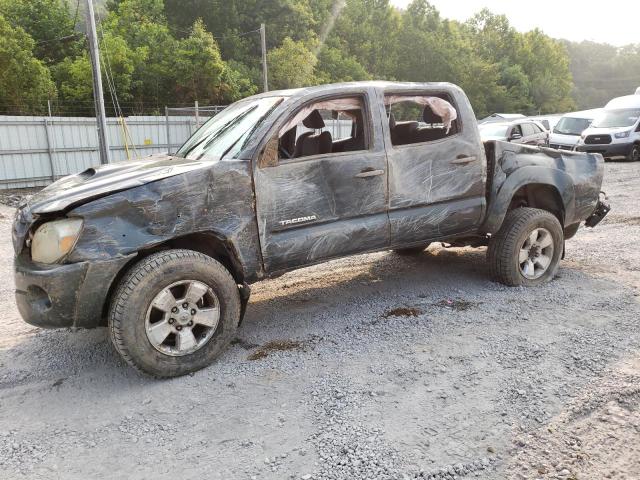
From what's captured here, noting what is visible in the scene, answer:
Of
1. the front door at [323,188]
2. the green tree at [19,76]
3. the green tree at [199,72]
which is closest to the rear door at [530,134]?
the front door at [323,188]

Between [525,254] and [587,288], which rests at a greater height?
[525,254]

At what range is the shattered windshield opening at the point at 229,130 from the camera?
4067mm

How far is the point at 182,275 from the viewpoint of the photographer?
11.8 ft

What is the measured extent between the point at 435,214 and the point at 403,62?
72.4 meters

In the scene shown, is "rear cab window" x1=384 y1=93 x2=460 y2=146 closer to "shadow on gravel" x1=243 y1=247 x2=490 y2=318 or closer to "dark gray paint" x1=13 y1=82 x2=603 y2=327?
"dark gray paint" x1=13 y1=82 x2=603 y2=327

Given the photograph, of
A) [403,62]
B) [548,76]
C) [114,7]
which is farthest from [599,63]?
[114,7]

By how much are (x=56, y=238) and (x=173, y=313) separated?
0.88 m

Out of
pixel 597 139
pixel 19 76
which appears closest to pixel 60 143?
pixel 19 76

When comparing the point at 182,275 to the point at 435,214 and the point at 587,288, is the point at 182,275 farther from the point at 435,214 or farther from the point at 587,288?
the point at 587,288

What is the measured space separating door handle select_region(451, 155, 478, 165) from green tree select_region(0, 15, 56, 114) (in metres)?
23.2

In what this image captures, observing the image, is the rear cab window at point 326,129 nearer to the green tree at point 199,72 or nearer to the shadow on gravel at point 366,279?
the shadow on gravel at point 366,279

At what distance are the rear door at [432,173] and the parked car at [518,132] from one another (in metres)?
10.9

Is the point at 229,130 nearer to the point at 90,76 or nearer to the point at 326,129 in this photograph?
the point at 326,129

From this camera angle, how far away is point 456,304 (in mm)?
4941
